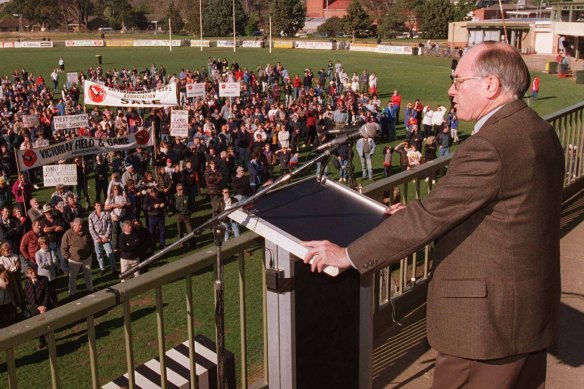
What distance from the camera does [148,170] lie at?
25.8 m

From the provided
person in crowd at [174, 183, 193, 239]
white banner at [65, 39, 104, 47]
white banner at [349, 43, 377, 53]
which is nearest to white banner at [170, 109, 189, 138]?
person in crowd at [174, 183, 193, 239]

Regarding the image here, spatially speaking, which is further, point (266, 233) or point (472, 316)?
point (266, 233)

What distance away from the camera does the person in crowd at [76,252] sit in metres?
13.6

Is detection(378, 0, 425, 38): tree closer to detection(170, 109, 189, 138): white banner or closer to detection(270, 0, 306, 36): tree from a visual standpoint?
detection(270, 0, 306, 36): tree

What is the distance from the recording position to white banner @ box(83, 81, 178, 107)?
24672 mm

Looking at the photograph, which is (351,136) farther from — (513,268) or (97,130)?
(97,130)

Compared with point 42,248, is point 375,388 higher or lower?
higher

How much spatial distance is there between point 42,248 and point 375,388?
10.3 m

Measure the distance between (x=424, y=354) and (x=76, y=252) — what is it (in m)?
10.3

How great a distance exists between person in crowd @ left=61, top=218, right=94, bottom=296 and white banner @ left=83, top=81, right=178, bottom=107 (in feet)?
37.3

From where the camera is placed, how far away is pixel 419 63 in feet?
212

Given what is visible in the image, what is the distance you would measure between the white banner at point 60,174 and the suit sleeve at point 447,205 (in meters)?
16.1

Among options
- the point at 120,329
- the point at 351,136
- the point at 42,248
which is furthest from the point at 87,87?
the point at 351,136

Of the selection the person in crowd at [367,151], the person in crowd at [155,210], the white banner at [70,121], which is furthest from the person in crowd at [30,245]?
the person in crowd at [367,151]
